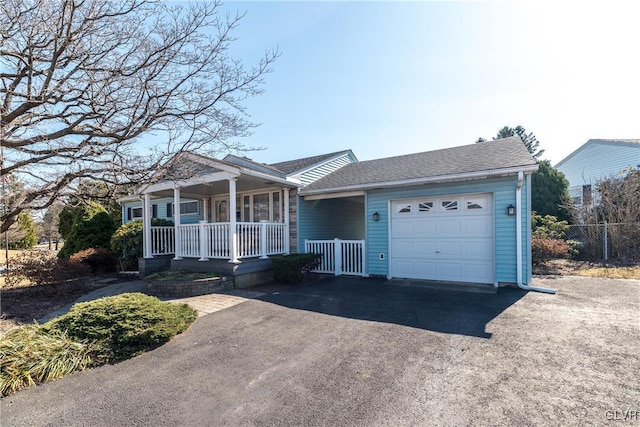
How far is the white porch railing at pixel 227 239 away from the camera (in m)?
8.70

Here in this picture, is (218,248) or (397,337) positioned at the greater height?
(218,248)

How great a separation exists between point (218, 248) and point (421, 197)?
608 cm

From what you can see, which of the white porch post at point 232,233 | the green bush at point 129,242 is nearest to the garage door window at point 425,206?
the white porch post at point 232,233

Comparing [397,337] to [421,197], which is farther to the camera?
[421,197]

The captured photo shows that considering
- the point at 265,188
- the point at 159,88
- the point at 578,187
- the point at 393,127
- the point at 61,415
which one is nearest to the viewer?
the point at 61,415

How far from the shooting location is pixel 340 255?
31.9 ft

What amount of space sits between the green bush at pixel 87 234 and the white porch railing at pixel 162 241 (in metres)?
3.64

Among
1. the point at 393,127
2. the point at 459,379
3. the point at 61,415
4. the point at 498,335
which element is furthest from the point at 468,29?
the point at 61,415

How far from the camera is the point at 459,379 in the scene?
3170mm

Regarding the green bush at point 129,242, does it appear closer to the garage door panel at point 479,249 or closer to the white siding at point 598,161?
the garage door panel at point 479,249

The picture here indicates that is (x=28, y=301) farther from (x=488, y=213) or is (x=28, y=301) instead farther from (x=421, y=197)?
(x=488, y=213)

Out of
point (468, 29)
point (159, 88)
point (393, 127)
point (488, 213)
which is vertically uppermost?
point (468, 29)

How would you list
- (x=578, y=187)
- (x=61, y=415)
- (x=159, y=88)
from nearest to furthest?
(x=61, y=415) < (x=159, y=88) < (x=578, y=187)

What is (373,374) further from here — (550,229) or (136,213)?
(136,213)
